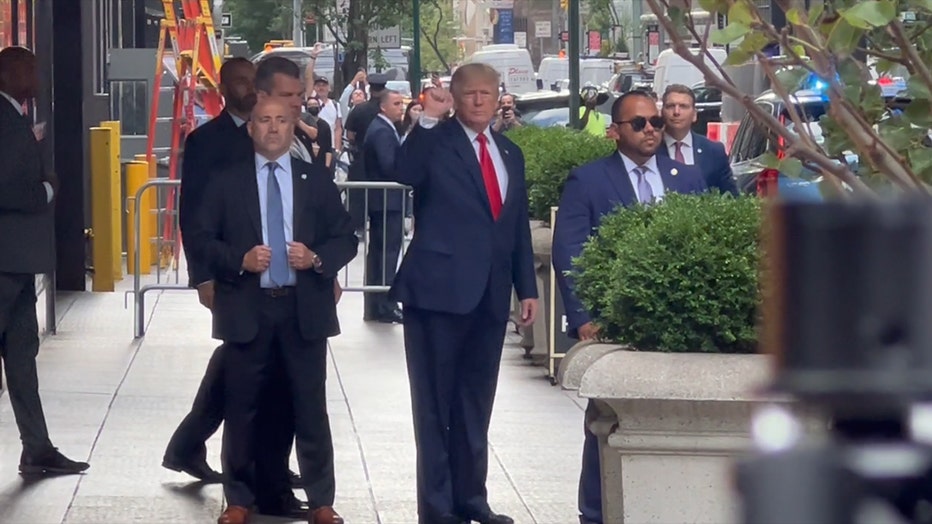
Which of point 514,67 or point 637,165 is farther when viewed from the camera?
point 514,67

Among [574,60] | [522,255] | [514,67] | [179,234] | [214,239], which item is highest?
[514,67]

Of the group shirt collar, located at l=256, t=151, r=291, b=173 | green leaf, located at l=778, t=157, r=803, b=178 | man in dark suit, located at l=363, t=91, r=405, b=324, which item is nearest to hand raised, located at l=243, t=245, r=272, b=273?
shirt collar, located at l=256, t=151, r=291, b=173

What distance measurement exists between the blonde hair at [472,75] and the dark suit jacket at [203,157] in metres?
0.86

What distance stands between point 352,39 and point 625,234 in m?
27.4

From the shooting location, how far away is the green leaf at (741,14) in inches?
147

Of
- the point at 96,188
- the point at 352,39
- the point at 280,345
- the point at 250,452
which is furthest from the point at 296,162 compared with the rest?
the point at 352,39

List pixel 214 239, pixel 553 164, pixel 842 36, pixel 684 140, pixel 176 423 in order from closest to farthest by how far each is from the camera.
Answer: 1. pixel 842 36
2. pixel 214 239
3. pixel 684 140
4. pixel 176 423
5. pixel 553 164

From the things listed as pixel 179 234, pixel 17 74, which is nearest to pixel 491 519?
pixel 17 74

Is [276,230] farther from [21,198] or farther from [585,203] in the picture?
[21,198]

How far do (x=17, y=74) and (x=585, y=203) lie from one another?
8.75 feet

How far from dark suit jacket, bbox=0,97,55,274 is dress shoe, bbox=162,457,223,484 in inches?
40.8

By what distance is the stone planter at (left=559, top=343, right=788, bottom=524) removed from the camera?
468 cm

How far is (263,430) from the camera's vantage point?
6.64 m

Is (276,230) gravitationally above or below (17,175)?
below
